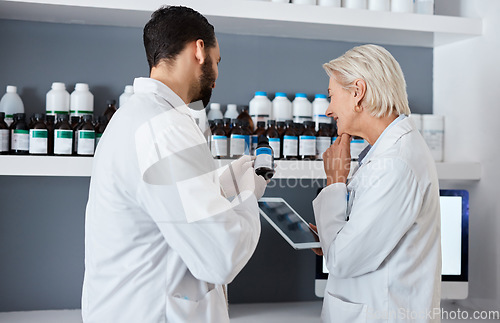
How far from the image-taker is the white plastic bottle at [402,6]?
1784 mm

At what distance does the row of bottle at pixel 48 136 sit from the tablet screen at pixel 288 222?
0.56 meters

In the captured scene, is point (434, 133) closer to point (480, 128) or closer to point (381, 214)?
point (480, 128)

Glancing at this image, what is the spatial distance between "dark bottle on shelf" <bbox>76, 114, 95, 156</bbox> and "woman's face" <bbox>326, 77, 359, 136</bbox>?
733mm

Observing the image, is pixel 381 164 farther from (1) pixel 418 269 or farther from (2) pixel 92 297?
(2) pixel 92 297

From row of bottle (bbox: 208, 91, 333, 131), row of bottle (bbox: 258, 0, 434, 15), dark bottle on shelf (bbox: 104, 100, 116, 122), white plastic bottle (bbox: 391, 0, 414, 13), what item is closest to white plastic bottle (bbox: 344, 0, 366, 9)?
row of bottle (bbox: 258, 0, 434, 15)

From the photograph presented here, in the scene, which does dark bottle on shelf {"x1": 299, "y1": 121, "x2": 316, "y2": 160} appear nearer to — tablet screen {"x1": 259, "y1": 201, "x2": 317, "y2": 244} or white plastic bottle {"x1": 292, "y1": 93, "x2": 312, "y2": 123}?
white plastic bottle {"x1": 292, "y1": 93, "x2": 312, "y2": 123}

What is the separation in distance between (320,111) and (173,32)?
949mm

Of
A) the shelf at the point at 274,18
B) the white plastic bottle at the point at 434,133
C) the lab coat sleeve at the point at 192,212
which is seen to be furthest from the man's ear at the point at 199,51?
the white plastic bottle at the point at 434,133

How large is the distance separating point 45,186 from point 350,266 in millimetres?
1144

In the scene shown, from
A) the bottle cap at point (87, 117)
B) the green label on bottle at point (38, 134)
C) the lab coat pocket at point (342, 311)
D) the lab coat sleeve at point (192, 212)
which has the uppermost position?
the bottle cap at point (87, 117)

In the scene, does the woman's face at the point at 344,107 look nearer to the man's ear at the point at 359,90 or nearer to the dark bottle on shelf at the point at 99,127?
the man's ear at the point at 359,90

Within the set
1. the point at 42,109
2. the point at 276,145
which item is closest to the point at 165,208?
the point at 276,145

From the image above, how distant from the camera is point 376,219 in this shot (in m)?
1.09

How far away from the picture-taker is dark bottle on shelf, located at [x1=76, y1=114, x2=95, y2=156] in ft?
5.05
